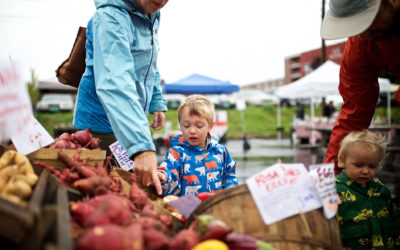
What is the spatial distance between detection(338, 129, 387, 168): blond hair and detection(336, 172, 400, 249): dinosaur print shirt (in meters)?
0.18

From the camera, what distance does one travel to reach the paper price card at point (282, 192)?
1370 millimetres

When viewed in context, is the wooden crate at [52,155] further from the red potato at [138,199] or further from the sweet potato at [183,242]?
the sweet potato at [183,242]

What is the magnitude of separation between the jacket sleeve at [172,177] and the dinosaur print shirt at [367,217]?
1143 mm

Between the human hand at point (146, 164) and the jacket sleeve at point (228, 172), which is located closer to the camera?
the human hand at point (146, 164)

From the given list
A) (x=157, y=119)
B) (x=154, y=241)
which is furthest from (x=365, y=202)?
(x=157, y=119)

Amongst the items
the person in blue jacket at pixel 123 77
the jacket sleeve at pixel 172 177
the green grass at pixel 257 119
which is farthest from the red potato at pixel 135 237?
the green grass at pixel 257 119

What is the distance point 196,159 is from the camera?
2.54 meters

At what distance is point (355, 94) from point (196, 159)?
1340 mm

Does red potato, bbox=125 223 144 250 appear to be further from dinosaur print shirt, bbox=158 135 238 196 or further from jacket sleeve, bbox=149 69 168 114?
jacket sleeve, bbox=149 69 168 114

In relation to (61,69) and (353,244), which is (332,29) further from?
(61,69)

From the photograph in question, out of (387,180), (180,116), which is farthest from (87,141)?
(387,180)

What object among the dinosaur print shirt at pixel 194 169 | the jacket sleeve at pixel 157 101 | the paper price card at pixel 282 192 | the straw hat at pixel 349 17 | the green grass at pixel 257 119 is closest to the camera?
the paper price card at pixel 282 192

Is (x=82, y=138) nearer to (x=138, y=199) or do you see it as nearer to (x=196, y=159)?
(x=138, y=199)

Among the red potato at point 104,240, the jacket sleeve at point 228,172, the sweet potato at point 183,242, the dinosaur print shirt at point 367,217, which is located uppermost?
the red potato at point 104,240
